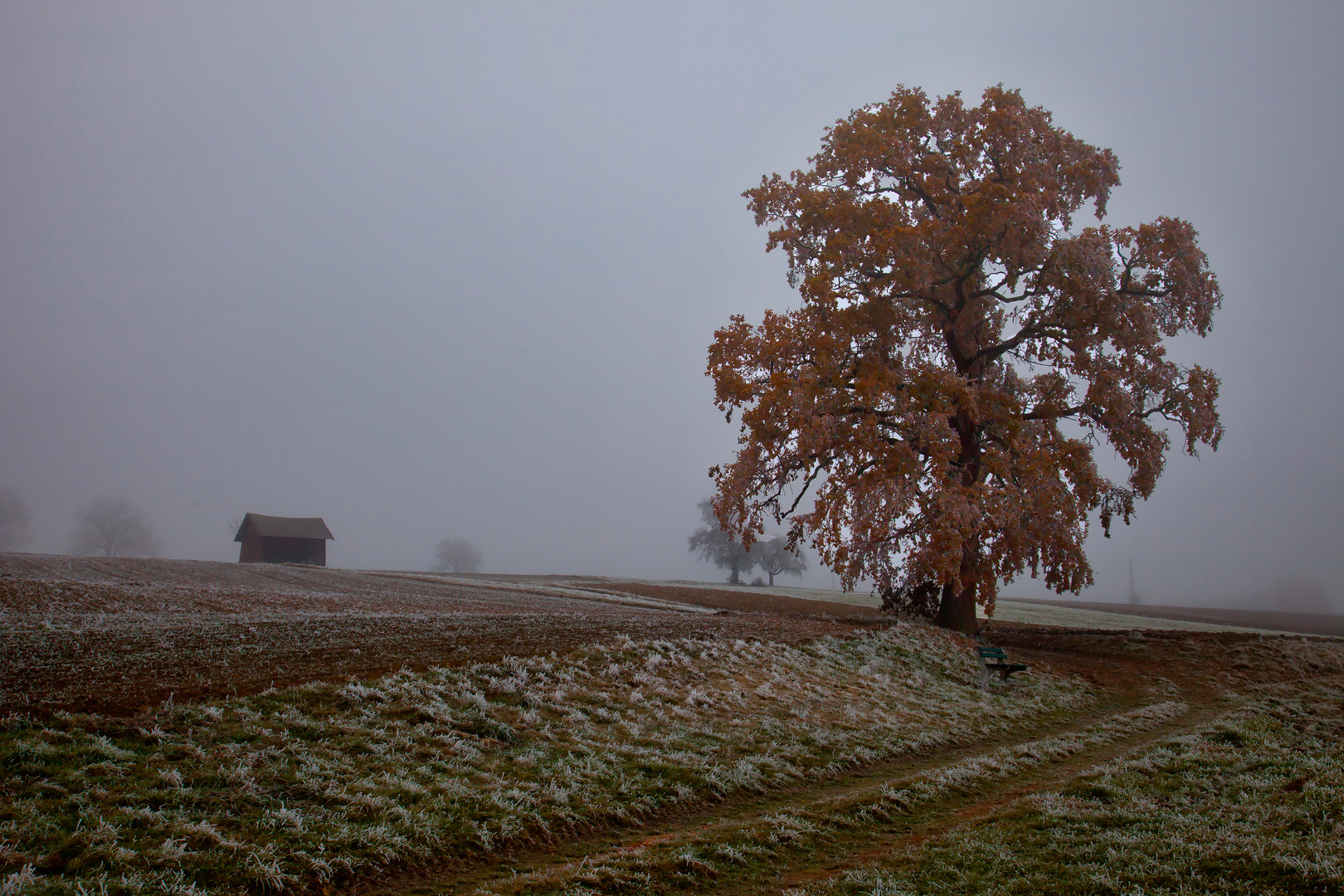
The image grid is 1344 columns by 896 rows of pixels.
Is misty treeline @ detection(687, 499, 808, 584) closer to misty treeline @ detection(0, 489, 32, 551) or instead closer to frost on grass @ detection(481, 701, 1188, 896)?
frost on grass @ detection(481, 701, 1188, 896)

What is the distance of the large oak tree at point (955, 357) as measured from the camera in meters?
21.0

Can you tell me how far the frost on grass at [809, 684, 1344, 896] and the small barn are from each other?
71.2 metres

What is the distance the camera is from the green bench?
57.8 ft

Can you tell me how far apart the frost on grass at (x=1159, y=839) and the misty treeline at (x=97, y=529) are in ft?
394

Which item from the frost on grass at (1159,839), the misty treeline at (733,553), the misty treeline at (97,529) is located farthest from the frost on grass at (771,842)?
the misty treeline at (97,529)

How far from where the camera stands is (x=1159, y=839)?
700cm

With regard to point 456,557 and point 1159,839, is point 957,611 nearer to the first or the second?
point 1159,839

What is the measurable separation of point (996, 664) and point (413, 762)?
568 inches

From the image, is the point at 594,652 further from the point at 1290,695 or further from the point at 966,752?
the point at 1290,695

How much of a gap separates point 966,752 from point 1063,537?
11.1 metres

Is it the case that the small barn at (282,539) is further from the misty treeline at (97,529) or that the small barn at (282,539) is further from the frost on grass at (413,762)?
the frost on grass at (413,762)

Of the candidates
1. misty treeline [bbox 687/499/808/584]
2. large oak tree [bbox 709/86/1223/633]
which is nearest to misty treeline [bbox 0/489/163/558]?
misty treeline [bbox 687/499/808/584]

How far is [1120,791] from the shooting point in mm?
9047

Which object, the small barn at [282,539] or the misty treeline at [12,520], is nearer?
the small barn at [282,539]
